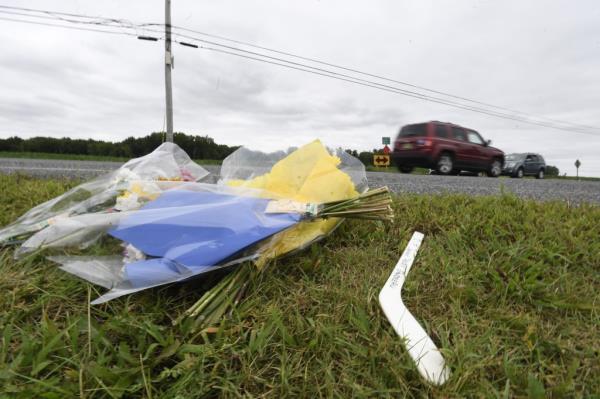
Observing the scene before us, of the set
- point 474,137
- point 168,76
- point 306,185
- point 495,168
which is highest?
point 168,76

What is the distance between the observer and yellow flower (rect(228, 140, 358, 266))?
51.2 inches

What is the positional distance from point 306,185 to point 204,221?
52 centimetres

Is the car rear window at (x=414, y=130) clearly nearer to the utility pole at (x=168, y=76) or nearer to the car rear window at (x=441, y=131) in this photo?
the car rear window at (x=441, y=131)

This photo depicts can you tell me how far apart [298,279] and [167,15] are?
14281mm

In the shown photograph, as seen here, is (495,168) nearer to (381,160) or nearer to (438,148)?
(438,148)

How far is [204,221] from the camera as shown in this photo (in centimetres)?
114

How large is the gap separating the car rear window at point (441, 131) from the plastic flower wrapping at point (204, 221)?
744 centimetres

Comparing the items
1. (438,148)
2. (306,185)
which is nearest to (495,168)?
(438,148)

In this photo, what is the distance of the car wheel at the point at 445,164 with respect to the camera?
8398 millimetres

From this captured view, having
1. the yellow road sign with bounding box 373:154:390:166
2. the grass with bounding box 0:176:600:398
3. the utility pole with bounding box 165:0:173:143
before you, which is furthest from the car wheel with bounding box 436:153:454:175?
the utility pole with bounding box 165:0:173:143

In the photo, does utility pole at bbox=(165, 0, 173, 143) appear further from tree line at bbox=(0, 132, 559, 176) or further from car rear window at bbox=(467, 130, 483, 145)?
car rear window at bbox=(467, 130, 483, 145)

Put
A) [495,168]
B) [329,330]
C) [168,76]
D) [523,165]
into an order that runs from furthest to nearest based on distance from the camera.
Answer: [523,165], [168,76], [495,168], [329,330]

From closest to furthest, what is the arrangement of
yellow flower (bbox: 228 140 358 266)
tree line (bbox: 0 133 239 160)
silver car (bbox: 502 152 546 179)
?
1. yellow flower (bbox: 228 140 358 266)
2. silver car (bbox: 502 152 546 179)
3. tree line (bbox: 0 133 239 160)

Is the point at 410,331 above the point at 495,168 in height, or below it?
below
